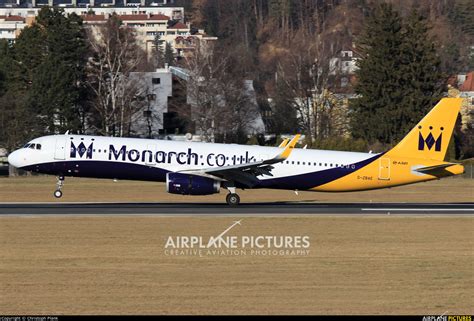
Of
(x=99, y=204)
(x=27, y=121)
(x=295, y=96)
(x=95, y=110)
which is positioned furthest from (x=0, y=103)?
(x=99, y=204)

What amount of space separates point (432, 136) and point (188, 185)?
39.7ft

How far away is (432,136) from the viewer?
47938 mm

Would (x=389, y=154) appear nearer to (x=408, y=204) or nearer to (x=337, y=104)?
(x=408, y=204)

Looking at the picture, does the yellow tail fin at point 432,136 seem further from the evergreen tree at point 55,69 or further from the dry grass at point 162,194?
the evergreen tree at point 55,69

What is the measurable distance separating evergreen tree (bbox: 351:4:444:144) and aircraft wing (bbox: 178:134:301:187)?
48.2 metres

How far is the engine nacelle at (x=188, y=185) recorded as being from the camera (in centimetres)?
Answer: 4391

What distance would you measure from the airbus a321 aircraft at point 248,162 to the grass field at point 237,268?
532 centimetres

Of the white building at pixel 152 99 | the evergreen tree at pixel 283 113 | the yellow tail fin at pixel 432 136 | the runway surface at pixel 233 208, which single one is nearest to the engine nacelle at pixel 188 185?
the runway surface at pixel 233 208

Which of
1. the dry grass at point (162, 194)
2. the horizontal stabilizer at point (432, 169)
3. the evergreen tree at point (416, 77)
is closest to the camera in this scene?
the horizontal stabilizer at point (432, 169)

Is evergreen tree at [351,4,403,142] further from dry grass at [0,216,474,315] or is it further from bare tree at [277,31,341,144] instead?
dry grass at [0,216,474,315]

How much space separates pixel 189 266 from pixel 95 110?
72013mm

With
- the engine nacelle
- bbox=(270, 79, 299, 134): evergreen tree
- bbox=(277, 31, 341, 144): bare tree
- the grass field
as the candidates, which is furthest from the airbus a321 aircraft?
bbox=(270, 79, 299, 134): evergreen tree

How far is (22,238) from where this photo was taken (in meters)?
33.4

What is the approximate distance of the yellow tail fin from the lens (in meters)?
47.9
